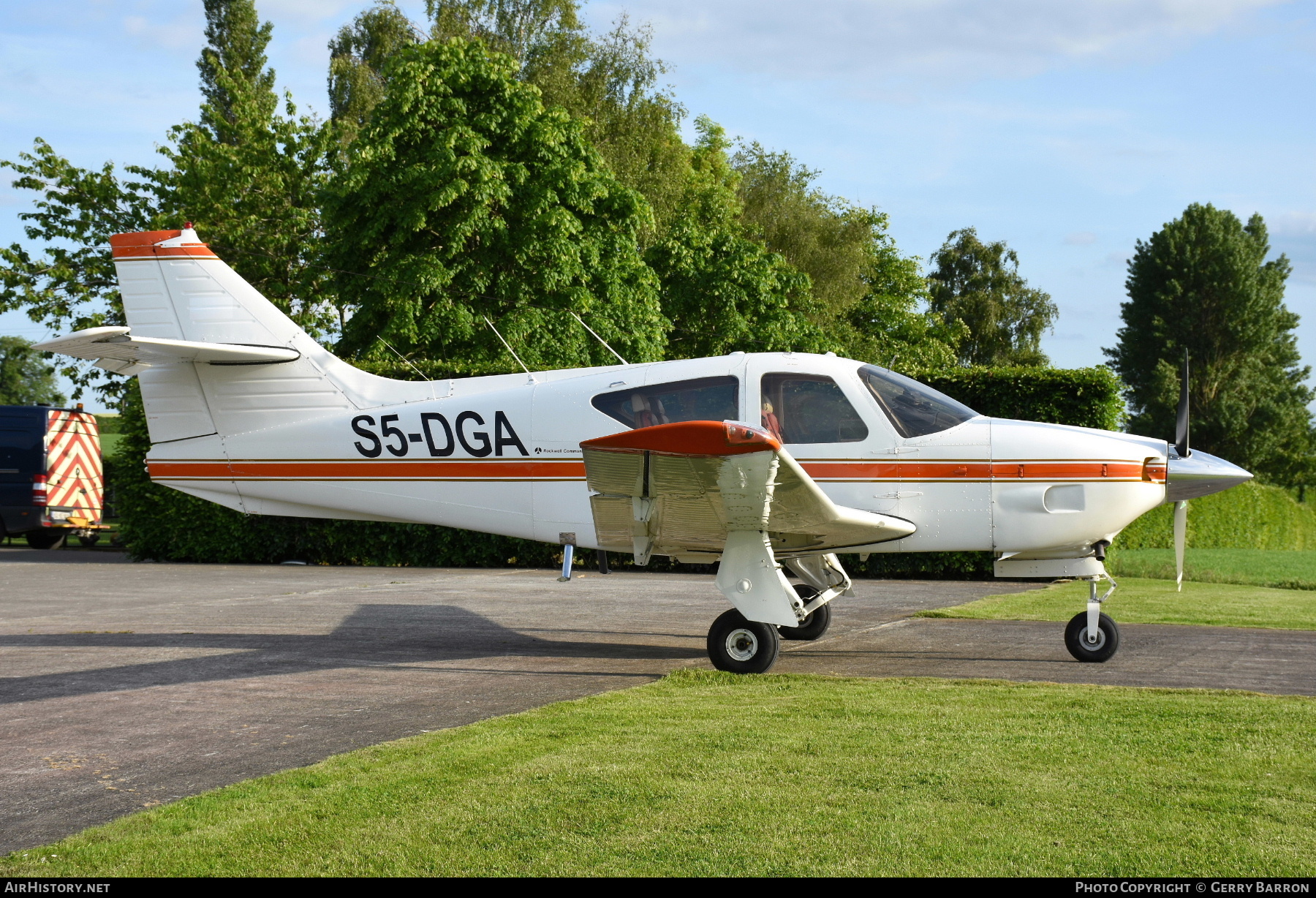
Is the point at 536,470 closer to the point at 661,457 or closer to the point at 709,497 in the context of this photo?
the point at 709,497

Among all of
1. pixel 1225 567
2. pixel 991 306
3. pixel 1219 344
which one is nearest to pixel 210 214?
pixel 1225 567

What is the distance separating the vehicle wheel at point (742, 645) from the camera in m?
7.64

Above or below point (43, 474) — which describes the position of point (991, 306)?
above

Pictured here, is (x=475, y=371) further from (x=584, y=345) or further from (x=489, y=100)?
(x=489, y=100)

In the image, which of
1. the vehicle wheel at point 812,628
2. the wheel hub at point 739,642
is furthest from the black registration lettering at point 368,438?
the vehicle wheel at point 812,628

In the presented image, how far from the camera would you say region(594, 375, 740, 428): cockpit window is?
8.14m

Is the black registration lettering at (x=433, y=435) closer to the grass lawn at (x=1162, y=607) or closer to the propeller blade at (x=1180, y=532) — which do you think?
the grass lawn at (x=1162, y=607)

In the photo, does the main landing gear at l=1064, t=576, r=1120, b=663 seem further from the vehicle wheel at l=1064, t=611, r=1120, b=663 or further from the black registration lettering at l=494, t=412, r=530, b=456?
the black registration lettering at l=494, t=412, r=530, b=456

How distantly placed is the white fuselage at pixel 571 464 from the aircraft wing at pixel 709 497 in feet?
1.41

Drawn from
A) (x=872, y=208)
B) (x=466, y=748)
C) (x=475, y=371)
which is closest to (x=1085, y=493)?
(x=466, y=748)

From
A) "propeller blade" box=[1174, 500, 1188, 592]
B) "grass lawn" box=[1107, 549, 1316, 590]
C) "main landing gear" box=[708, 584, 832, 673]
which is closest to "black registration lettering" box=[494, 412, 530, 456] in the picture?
"main landing gear" box=[708, 584, 832, 673]

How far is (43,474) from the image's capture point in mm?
21672

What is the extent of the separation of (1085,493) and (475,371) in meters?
11.6

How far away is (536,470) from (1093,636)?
14.9 feet
